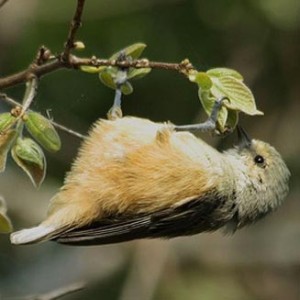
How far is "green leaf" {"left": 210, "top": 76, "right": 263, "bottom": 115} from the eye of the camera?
4.28 m

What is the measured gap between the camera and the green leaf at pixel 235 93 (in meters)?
4.28

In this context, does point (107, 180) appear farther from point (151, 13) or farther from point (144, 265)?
point (151, 13)

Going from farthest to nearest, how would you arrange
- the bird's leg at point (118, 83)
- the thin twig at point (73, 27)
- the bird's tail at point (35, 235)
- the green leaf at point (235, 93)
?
the bird's tail at point (35, 235)
the bird's leg at point (118, 83)
the green leaf at point (235, 93)
the thin twig at point (73, 27)

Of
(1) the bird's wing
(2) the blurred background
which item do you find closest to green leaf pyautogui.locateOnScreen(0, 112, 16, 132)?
(1) the bird's wing

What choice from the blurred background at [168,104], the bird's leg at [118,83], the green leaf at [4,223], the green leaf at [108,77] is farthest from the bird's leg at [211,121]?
the blurred background at [168,104]

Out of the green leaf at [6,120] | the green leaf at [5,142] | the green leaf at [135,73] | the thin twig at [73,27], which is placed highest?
the thin twig at [73,27]

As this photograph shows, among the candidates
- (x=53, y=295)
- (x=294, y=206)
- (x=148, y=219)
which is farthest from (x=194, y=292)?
(x=53, y=295)

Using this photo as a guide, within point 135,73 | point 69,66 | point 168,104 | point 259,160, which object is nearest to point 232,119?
point 135,73

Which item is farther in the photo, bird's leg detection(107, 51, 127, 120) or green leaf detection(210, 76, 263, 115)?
bird's leg detection(107, 51, 127, 120)

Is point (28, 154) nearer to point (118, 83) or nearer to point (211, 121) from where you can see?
point (118, 83)

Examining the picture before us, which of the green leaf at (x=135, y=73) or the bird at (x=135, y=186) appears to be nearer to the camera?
the green leaf at (x=135, y=73)

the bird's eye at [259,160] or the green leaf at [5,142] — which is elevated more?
the green leaf at [5,142]

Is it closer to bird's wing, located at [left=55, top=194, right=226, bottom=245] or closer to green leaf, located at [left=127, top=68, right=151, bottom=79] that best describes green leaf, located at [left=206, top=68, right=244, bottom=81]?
green leaf, located at [left=127, top=68, right=151, bottom=79]

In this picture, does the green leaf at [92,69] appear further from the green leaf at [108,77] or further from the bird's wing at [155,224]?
the bird's wing at [155,224]
